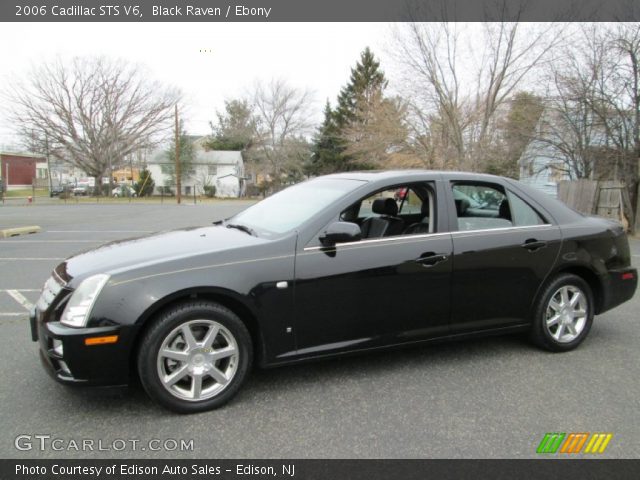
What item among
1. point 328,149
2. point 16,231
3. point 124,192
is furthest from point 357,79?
point 16,231

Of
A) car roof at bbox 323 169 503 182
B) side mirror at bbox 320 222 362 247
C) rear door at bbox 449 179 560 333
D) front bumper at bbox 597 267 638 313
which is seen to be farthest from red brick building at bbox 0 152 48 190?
front bumper at bbox 597 267 638 313

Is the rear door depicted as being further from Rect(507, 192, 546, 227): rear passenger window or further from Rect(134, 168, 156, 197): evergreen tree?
Rect(134, 168, 156, 197): evergreen tree

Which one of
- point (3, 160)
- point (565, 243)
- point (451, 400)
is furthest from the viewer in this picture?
point (3, 160)

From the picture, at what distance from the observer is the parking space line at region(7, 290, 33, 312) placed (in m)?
5.44

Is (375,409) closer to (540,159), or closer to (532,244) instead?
(532,244)

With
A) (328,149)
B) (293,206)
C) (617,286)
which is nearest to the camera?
(293,206)

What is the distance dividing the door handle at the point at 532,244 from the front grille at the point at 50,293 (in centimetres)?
347

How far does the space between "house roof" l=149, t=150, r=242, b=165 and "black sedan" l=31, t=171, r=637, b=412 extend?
200 feet

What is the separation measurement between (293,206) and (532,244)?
2.02m
